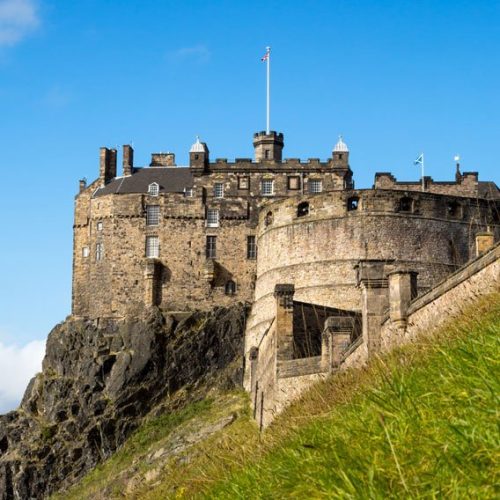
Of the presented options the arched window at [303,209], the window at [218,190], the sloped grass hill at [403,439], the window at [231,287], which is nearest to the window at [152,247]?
the window at [218,190]

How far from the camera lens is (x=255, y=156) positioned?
57375 millimetres

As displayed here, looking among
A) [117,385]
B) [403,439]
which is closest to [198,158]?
[117,385]

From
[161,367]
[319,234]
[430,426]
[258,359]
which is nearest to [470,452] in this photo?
[430,426]

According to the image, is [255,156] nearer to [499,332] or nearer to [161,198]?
[161,198]

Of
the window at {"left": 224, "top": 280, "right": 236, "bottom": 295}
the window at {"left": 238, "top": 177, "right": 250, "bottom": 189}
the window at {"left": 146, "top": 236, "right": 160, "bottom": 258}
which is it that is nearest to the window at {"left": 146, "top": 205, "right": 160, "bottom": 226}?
the window at {"left": 146, "top": 236, "right": 160, "bottom": 258}

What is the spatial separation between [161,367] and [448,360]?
1702 inches

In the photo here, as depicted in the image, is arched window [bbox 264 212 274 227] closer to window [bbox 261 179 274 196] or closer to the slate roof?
window [bbox 261 179 274 196]

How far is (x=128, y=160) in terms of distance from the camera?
2398 inches

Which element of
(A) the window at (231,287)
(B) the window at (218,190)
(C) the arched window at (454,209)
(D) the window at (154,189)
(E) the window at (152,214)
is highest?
(D) the window at (154,189)

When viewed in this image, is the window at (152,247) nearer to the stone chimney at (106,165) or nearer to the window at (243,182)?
the window at (243,182)

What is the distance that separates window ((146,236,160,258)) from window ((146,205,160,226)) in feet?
2.56

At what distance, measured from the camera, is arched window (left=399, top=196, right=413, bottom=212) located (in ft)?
153

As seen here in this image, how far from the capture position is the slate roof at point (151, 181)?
57844 mm

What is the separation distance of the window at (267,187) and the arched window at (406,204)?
995cm
